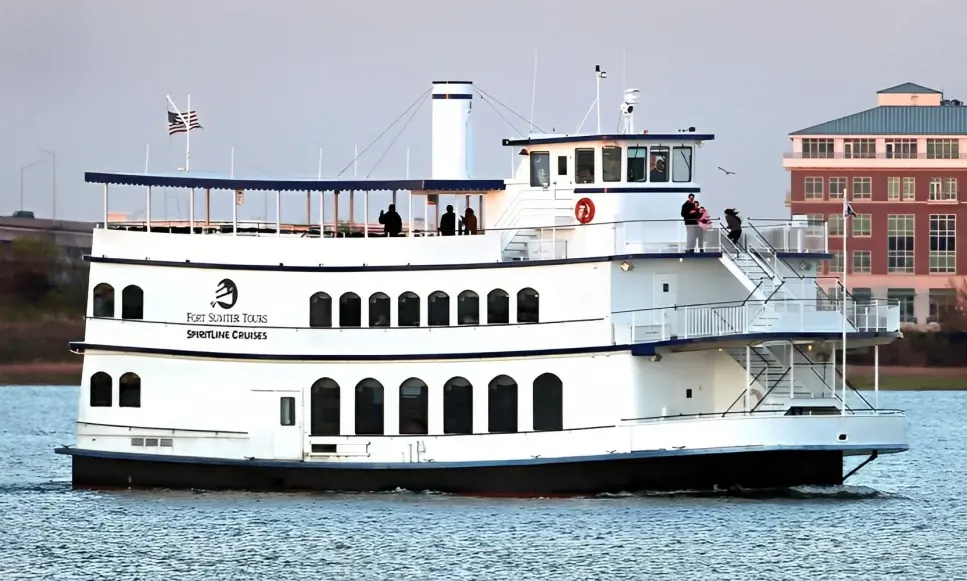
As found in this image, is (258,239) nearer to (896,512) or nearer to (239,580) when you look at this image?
(239,580)

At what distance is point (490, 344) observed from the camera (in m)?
40.1

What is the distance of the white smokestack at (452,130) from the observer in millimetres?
43281

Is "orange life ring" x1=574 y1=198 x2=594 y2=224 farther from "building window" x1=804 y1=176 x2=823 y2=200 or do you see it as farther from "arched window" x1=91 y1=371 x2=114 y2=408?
"building window" x1=804 y1=176 x2=823 y2=200

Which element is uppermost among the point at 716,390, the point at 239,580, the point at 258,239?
the point at 258,239

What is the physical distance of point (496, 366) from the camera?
40.2 metres

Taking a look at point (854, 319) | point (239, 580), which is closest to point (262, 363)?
point (239, 580)

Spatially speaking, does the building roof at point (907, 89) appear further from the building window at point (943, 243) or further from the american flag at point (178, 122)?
the american flag at point (178, 122)

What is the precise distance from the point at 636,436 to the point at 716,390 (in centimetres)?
204

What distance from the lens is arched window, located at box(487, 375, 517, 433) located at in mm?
40125

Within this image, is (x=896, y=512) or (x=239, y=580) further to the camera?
(x=896, y=512)

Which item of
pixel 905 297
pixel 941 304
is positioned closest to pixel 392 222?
pixel 941 304

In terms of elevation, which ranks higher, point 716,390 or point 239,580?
point 716,390

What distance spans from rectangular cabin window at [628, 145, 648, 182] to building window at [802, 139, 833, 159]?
6609 cm

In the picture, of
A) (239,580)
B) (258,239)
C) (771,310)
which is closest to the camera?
(239,580)
